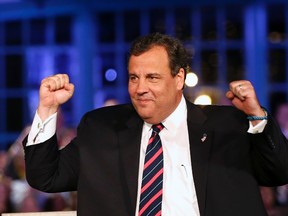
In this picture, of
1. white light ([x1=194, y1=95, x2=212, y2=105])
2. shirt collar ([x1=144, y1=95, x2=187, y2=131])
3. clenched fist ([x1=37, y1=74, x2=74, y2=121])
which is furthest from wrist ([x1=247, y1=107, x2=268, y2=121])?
white light ([x1=194, y1=95, x2=212, y2=105])

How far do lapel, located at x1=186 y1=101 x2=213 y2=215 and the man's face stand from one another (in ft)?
0.46

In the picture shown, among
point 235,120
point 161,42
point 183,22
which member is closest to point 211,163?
point 235,120

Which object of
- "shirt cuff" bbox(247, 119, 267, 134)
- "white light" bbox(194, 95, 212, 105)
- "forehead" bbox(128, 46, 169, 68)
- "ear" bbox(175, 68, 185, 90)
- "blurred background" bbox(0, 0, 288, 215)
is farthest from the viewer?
"blurred background" bbox(0, 0, 288, 215)

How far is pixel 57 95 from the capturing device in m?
3.10

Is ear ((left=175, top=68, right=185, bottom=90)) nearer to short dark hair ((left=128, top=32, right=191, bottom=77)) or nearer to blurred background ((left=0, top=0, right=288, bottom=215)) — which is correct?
short dark hair ((left=128, top=32, right=191, bottom=77))

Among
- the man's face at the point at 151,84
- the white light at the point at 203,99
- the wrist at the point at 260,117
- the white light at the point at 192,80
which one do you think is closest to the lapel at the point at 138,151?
the man's face at the point at 151,84

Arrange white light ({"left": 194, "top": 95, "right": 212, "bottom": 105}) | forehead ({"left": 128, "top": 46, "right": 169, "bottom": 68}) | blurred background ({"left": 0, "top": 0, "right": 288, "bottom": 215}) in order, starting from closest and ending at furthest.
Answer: forehead ({"left": 128, "top": 46, "right": 169, "bottom": 68}) < white light ({"left": 194, "top": 95, "right": 212, "bottom": 105}) < blurred background ({"left": 0, "top": 0, "right": 288, "bottom": 215})

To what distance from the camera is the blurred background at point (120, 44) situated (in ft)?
24.3

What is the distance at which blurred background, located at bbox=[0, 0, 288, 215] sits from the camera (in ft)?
24.3

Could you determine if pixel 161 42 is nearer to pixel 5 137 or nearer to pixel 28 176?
pixel 28 176

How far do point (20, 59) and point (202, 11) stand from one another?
6.25 feet

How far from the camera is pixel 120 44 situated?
24.9 ft

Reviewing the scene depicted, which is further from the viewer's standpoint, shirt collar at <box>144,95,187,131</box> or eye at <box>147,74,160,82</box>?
shirt collar at <box>144,95,187,131</box>

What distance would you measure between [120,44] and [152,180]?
4585 mm
